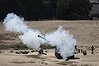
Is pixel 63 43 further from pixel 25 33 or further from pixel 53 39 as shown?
pixel 25 33

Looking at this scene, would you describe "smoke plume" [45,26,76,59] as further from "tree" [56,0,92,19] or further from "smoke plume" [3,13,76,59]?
"tree" [56,0,92,19]

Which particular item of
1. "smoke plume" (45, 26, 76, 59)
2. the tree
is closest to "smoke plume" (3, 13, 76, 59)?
"smoke plume" (45, 26, 76, 59)

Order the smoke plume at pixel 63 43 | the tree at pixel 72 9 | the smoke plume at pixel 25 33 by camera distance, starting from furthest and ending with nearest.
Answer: the tree at pixel 72 9
the smoke plume at pixel 25 33
the smoke plume at pixel 63 43

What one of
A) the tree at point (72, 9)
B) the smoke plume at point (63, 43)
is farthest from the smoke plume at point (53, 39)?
the tree at point (72, 9)

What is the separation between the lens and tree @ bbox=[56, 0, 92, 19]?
119m

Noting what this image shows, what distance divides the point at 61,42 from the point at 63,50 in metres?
1.95

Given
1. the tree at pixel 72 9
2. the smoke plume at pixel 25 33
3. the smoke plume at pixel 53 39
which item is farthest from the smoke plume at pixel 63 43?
the tree at pixel 72 9

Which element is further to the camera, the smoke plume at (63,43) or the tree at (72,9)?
the tree at (72,9)

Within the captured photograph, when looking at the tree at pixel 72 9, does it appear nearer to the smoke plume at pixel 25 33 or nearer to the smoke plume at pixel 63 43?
the smoke plume at pixel 25 33

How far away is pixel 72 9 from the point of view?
120250 millimetres

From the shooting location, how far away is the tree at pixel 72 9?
119 meters

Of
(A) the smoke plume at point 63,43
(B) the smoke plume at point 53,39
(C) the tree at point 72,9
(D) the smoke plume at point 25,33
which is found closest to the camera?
(A) the smoke plume at point 63,43

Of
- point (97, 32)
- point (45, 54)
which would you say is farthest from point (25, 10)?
point (45, 54)

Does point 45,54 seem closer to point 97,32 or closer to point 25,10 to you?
point 97,32
